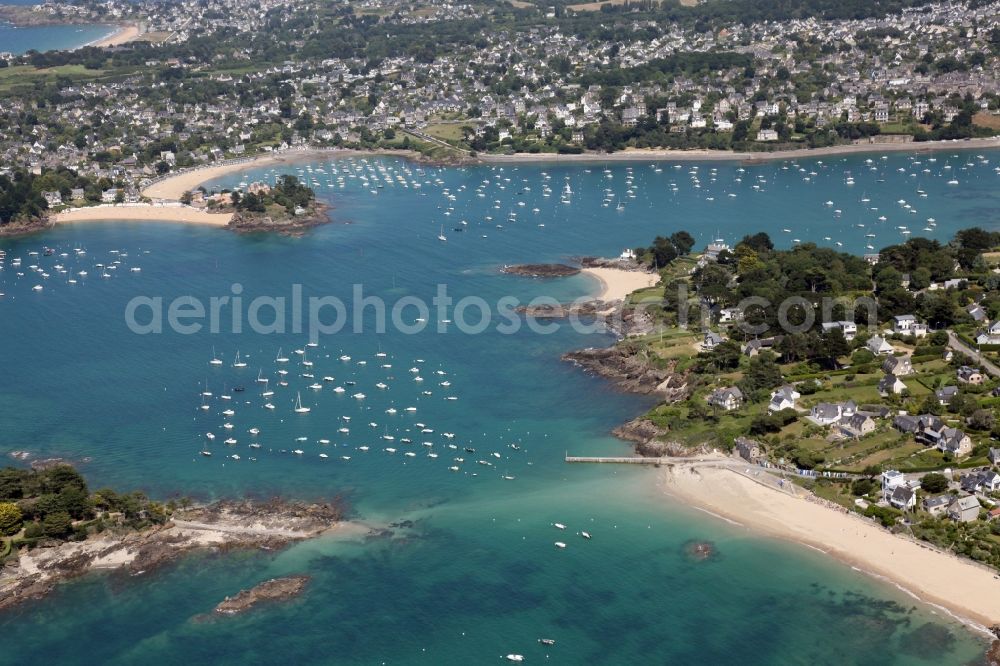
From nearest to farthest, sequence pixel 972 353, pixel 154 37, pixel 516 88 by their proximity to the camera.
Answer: pixel 972 353, pixel 516 88, pixel 154 37

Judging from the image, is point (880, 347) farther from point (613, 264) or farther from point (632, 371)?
Result: point (613, 264)

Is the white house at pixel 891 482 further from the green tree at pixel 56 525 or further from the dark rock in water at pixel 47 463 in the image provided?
the dark rock in water at pixel 47 463

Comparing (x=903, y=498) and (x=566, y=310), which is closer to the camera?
(x=903, y=498)

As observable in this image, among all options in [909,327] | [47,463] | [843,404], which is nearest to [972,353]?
[909,327]

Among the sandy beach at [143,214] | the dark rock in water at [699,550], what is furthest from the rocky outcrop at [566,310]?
the sandy beach at [143,214]

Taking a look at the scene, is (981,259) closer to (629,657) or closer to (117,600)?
(629,657)

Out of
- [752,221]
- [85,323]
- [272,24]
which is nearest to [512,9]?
[272,24]

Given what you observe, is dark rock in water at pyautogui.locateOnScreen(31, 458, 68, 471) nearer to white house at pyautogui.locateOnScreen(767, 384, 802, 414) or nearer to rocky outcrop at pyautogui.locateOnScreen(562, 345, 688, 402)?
rocky outcrop at pyautogui.locateOnScreen(562, 345, 688, 402)
